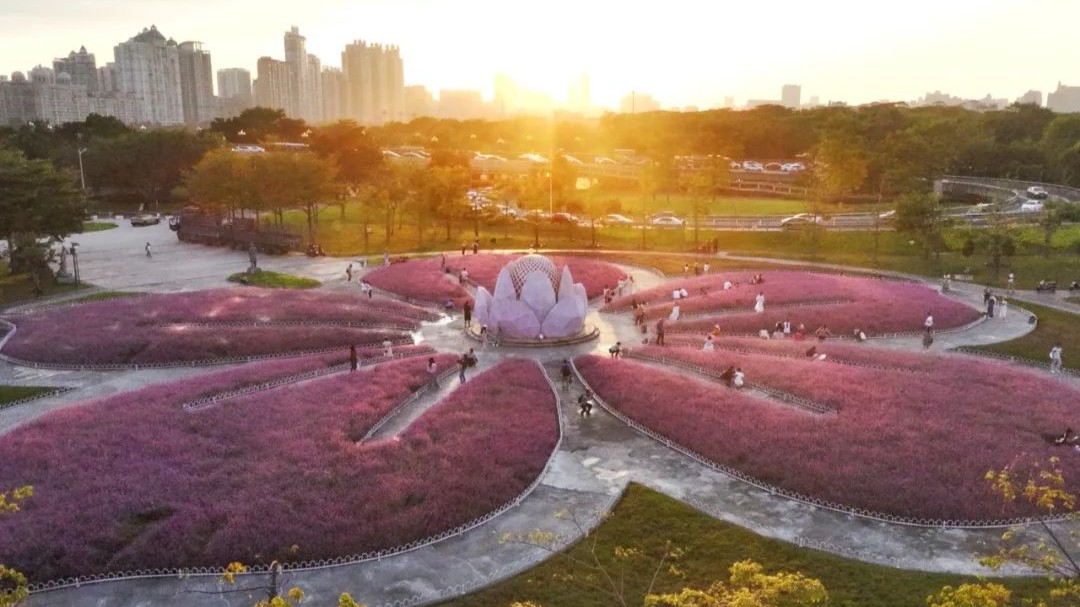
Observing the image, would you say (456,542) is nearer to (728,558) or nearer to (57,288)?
(728,558)

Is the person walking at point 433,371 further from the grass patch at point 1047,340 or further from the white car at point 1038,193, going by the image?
the white car at point 1038,193

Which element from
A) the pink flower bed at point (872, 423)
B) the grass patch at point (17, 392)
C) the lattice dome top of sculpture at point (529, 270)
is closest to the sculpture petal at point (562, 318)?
the lattice dome top of sculpture at point (529, 270)

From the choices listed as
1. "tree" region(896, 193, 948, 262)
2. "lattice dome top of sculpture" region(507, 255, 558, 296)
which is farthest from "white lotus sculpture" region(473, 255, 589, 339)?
"tree" region(896, 193, 948, 262)

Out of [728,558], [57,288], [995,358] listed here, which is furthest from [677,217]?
[728,558]

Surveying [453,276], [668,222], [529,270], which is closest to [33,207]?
[453,276]

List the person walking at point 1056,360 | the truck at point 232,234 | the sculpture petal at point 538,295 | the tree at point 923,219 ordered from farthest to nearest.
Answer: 1. the truck at point 232,234
2. the tree at point 923,219
3. the sculpture petal at point 538,295
4. the person walking at point 1056,360

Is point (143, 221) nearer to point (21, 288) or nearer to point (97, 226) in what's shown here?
point (97, 226)

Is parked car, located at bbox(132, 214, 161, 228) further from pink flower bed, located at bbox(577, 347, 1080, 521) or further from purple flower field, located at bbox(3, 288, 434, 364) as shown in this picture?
pink flower bed, located at bbox(577, 347, 1080, 521)
